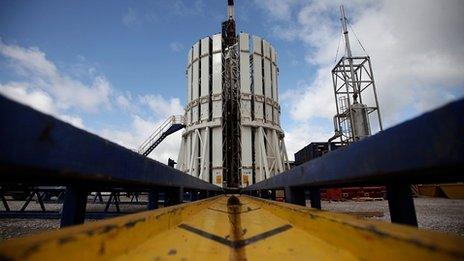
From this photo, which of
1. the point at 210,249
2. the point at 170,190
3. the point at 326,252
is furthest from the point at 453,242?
the point at 170,190

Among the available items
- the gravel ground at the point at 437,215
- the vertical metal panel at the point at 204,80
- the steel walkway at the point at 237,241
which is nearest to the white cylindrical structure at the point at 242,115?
the vertical metal panel at the point at 204,80

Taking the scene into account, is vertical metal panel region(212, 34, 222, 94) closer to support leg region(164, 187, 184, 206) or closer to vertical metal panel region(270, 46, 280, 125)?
vertical metal panel region(270, 46, 280, 125)

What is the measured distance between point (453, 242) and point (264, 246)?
0.81 m

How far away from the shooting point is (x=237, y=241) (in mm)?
1370

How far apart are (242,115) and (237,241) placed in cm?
1324

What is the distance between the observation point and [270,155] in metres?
14.7

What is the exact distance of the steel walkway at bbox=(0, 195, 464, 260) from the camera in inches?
25.3

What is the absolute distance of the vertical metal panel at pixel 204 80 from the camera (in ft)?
48.3

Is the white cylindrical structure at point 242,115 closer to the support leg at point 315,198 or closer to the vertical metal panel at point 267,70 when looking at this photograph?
the vertical metal panel at point 267,70

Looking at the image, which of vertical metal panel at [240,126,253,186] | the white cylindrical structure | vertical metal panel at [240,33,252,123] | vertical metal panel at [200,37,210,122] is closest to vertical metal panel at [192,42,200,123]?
the white cylindrical structure

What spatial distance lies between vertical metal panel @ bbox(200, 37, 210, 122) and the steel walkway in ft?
42.7

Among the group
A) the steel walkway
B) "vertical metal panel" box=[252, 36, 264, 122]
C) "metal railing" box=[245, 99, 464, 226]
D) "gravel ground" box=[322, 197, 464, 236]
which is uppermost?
"vertical metal panel" box=[252, 36, 264, 122]

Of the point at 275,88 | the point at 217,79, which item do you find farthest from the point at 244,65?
the point at 275,88

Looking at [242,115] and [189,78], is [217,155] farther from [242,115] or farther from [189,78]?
[189,78]
